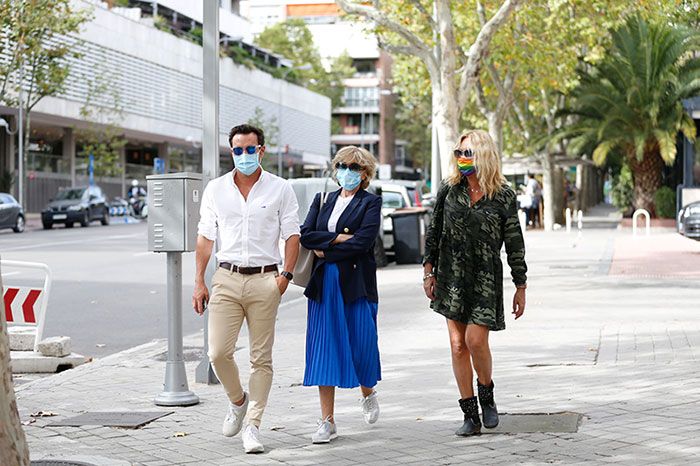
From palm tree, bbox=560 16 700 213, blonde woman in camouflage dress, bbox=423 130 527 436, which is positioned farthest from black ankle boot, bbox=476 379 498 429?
palm tree, bbox=560 16 700 213

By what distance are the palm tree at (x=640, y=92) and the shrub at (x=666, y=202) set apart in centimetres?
142

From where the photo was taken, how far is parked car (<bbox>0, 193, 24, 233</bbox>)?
40.9 m

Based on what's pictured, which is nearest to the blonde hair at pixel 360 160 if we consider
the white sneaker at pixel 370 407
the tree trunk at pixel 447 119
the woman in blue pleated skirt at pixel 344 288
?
the woman in blue pleated skirt at pixel 344 288

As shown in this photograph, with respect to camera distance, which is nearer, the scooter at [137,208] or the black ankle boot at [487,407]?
the black ankle boot at [487,407]

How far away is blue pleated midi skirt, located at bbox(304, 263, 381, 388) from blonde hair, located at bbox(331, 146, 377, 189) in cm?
60

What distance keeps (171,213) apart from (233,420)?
2014mm

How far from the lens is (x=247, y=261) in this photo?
24.2ft

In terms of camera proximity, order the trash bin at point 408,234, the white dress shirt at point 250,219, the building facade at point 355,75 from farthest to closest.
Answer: the building facade at point 355,75 < the trash bin at point 408,234 < the white dress shirt at point 250,219

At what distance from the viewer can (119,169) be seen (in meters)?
61.8

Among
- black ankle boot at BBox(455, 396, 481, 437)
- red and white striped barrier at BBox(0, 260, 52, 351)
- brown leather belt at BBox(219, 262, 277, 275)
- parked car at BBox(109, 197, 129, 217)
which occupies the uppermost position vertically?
brown leather belt at BBox(219, 262, 277, 275)

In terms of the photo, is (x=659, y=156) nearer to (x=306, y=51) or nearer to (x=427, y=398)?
(x=427, y=398)

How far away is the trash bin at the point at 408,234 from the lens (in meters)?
24.9

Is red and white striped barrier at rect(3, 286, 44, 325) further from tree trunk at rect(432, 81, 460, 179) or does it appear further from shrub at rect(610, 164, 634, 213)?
shrub at rect(610, 164, 634, 213)

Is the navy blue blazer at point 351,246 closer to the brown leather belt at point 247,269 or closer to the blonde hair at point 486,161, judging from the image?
the brown leather belt at point 247,269
